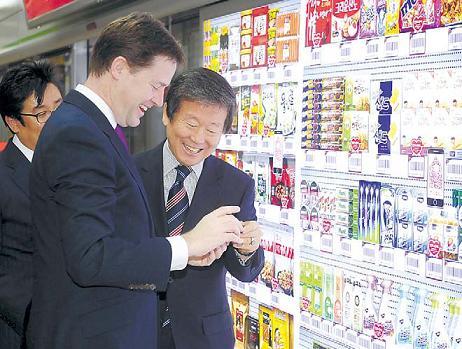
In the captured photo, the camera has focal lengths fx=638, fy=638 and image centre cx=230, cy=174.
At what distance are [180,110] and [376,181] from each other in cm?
76

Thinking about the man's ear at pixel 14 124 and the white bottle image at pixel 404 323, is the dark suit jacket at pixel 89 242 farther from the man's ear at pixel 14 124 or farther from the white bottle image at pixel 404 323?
the man's ear at pixel 14 124

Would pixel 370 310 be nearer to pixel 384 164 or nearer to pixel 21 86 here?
pixel 384 164

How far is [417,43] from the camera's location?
82.9 inches

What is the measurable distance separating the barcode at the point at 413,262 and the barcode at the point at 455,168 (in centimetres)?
33

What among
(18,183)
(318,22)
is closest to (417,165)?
(318,22)

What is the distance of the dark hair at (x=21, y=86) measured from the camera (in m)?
2.78

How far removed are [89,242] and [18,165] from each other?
1.24 m

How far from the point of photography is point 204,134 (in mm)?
2285

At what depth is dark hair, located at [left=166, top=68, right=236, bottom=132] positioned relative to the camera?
2271mm

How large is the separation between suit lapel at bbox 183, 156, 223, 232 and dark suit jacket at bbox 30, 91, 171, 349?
470 mm

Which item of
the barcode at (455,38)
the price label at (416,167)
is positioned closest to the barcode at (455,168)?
the price label at (416,167)

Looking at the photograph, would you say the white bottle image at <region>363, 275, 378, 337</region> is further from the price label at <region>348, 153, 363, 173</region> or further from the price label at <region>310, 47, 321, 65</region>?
the price label at <region>310, 47, 321, 65</region>

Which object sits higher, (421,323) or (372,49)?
(372,49)

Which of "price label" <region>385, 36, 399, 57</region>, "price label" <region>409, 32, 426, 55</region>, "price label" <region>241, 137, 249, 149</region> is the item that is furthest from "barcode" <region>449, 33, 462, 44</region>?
"price label" <region>241, 137, 249, 149</region>
